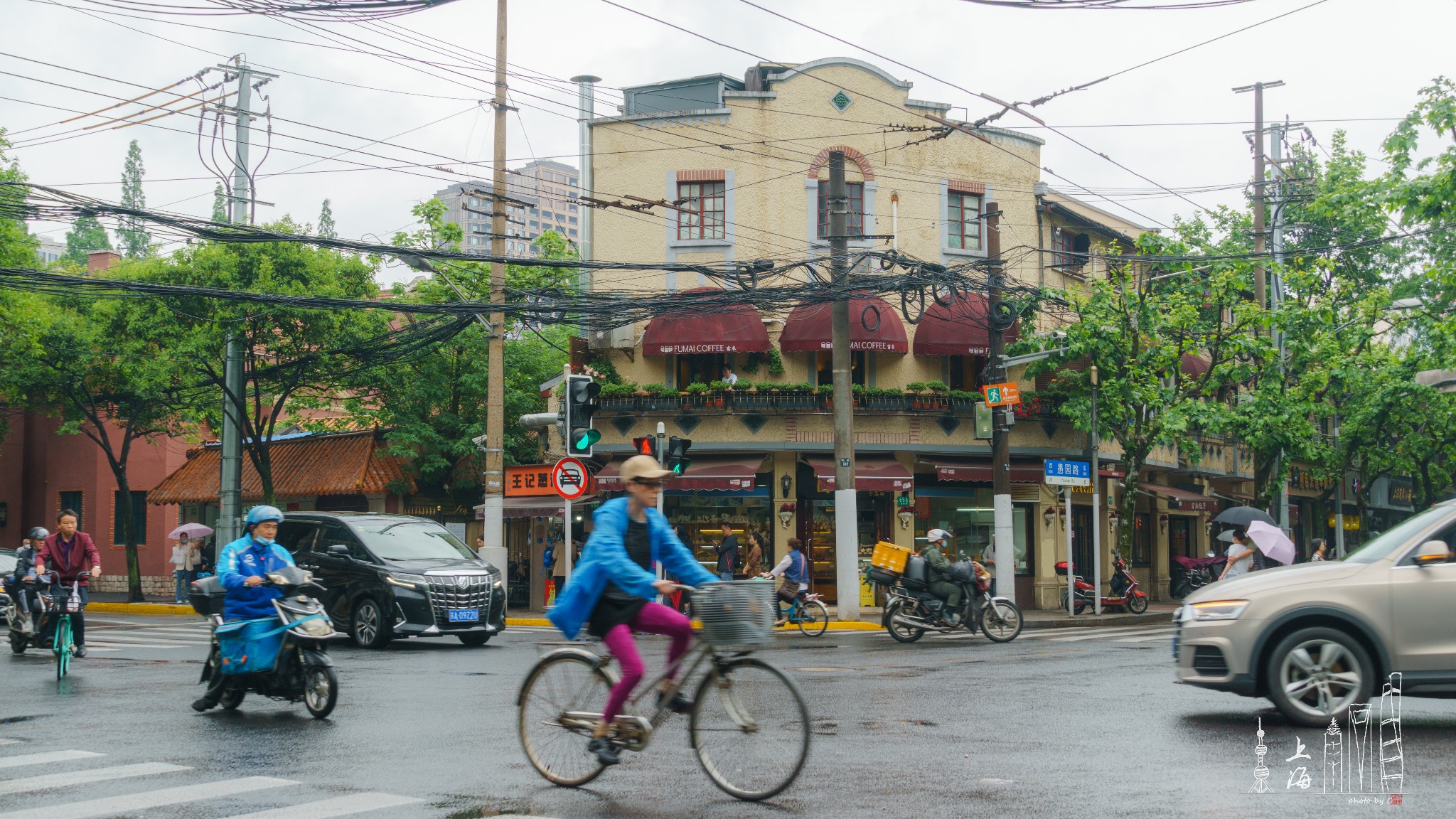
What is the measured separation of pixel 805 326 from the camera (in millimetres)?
29156

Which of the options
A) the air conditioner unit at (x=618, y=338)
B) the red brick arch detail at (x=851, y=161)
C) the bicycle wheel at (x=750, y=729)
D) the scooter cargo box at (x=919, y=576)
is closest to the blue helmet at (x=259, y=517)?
the bicycle wheel at (x=750, y=729)

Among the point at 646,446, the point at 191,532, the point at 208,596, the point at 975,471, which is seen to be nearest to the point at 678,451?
the point at 646,446

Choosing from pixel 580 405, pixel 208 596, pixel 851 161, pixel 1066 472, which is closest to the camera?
pixel 208 596

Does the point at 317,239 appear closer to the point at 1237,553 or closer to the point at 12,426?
the point at 1237,553

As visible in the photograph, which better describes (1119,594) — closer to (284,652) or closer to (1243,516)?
(1243,516)

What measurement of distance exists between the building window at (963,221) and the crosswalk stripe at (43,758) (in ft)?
84.3

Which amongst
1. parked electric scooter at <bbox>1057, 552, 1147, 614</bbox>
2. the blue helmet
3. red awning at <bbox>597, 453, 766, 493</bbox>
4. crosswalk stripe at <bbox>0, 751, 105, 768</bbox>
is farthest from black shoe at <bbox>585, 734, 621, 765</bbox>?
parked electric scooter at <bbox>1057, 552, 1147, 614</bbox>

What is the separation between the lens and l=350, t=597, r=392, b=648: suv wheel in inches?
691

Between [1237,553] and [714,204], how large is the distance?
644 inches

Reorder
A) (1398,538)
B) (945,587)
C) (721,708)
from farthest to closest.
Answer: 1. (945,587)
2. (1398,538)
3. (721,708)

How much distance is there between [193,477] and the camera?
39.4 metres

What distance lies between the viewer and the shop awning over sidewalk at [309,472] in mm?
34594

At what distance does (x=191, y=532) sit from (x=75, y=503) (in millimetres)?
11037

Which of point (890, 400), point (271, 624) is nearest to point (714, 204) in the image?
point (890, 400)
